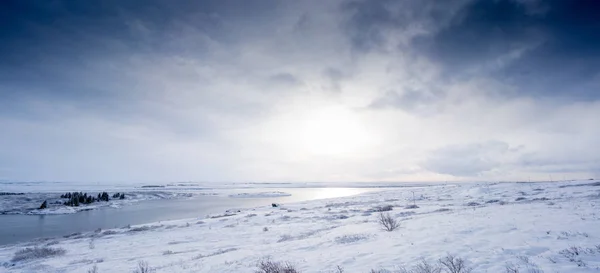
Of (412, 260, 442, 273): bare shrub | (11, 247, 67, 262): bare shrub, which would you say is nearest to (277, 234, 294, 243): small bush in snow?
(412, 260, 442, 273): bare shrub

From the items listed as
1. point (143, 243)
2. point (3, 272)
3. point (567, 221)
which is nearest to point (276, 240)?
point (143, 243)

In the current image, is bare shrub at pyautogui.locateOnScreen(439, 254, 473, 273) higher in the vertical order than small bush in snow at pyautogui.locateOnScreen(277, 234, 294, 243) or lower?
higher

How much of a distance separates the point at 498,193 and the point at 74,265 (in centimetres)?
4284

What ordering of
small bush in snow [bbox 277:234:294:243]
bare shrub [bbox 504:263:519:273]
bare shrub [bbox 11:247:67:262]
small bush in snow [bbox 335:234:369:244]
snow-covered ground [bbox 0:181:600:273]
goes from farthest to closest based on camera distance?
1. small bush in snow [bbox 277:234:294:243]
2. bare shrub [bbox 11:247:67:262]
3. small bush in snow [bbox 335:234:369:244]
4. snow-covered ground [bbox 0:181:600:273]
5. bare shrub [bbox 504:263:519:273]

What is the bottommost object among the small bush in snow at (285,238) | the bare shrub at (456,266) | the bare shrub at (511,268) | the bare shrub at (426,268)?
the small bush in snow at (285,238)

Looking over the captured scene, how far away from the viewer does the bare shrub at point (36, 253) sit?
16.8m

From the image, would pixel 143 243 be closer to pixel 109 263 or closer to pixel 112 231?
pixel 109 263

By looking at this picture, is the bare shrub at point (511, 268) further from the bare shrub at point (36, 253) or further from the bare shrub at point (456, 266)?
the bare shrub at point (36, 253)

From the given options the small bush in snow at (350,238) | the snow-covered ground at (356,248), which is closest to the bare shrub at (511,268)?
the snow-covered ground at (356,248)

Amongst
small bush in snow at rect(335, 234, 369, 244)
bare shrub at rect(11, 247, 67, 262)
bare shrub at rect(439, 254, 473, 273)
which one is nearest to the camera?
bare shrub at rect(439, 254, 473, 273)

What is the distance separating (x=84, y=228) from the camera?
95.6 ft

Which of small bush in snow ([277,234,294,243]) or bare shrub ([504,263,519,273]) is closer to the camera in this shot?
bare shrub ([504,263,519,273])

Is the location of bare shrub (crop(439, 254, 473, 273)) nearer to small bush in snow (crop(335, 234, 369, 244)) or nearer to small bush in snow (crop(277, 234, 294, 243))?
small bush in snow (crop(335, 234, 369, 244))

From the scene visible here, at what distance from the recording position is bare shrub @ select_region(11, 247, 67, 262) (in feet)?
55.0
